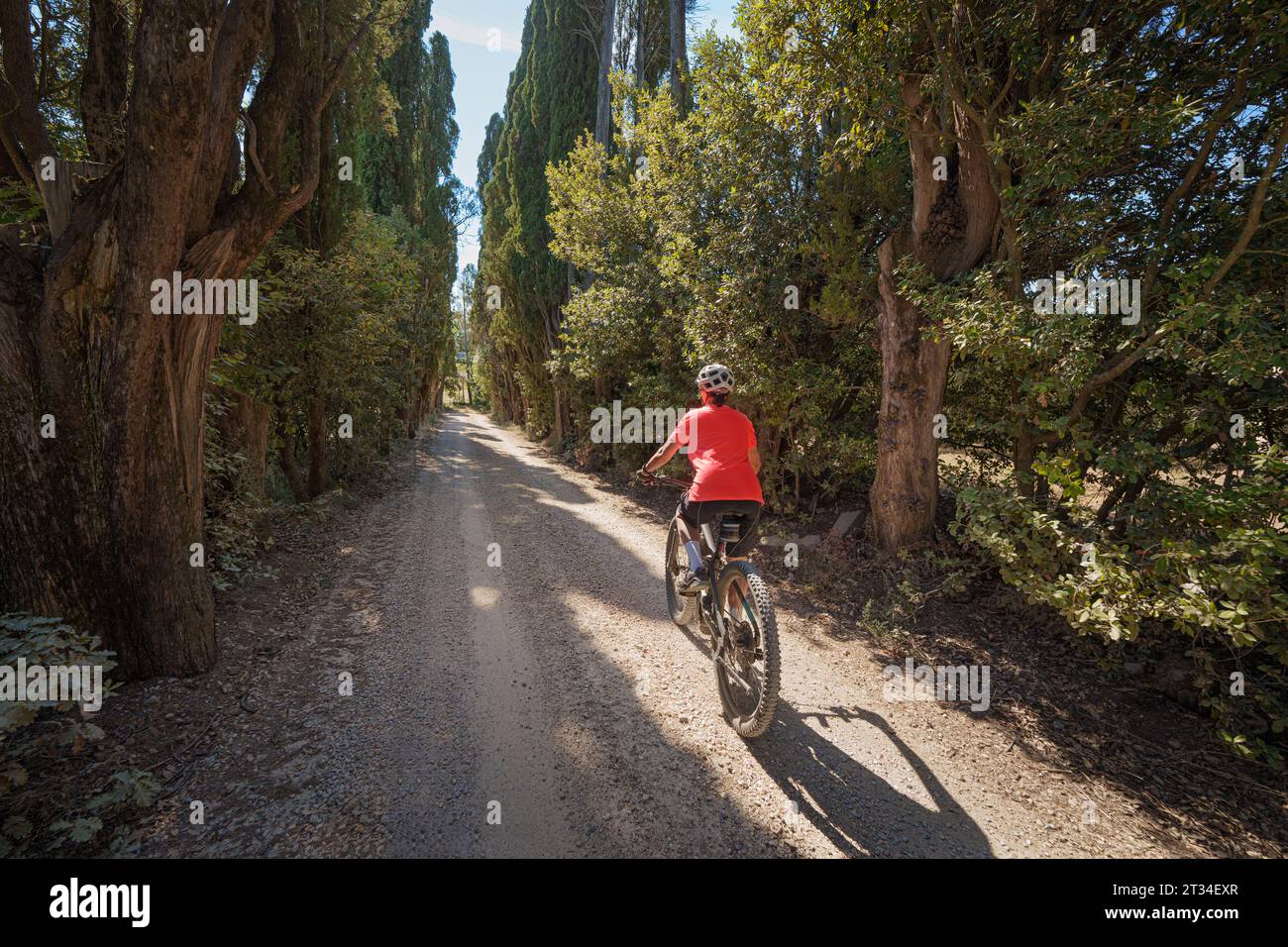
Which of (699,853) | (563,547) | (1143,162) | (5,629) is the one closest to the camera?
(699,853)

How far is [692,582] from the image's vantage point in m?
4.05

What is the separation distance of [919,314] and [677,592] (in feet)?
12.8

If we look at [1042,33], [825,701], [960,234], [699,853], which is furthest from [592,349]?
[699,853]

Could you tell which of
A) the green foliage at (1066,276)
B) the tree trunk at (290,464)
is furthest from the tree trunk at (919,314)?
the tree trunk at (290,464)

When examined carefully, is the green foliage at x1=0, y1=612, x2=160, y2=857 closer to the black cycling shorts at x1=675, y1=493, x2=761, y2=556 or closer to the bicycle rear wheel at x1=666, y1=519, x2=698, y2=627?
the black cycling shorts at x1=675, y1=493, x2=761, y2=556

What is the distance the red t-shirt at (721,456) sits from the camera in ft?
11.9

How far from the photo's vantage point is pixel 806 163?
6.61 metres

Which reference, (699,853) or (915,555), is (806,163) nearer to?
(915,555)

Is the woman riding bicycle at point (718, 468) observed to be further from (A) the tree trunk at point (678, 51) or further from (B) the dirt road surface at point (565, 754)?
(A) the tree trunk at point (678, 51)

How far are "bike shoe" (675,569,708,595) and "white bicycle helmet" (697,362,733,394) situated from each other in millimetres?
1400

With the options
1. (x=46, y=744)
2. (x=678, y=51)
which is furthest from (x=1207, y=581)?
(x=678, y=51)

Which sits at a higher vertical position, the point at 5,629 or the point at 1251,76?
the point at 1251,76

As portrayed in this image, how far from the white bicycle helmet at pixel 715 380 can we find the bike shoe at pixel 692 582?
1.40 metres

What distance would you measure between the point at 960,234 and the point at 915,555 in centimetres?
333
